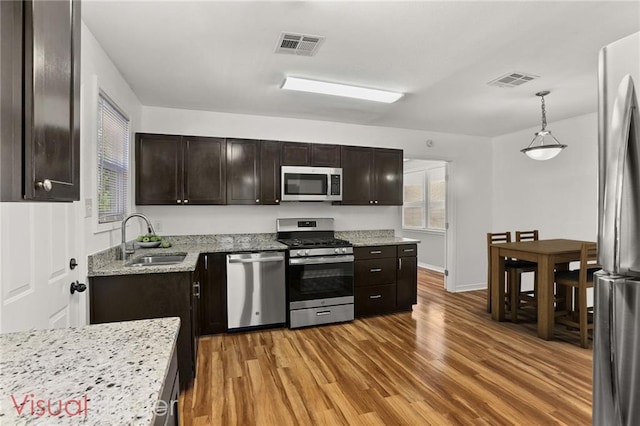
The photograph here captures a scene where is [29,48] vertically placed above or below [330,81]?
below

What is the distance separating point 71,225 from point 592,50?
3793mm

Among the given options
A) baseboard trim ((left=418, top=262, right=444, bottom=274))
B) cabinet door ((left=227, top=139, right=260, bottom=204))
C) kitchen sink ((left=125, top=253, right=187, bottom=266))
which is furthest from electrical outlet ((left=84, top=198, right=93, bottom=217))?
baseboard trim ((left=418, top=262, right=444, bottom=274))

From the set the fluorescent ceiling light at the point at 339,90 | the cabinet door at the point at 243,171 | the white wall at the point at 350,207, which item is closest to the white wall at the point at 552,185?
the white wall at the point at 350,207

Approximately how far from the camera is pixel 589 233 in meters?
4.21

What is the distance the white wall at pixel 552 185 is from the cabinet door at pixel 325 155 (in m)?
2.97

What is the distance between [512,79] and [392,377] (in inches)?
111

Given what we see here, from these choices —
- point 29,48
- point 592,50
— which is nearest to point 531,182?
point 592,50

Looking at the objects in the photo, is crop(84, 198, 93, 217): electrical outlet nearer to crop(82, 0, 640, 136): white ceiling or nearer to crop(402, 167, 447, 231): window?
crop(82, 0, 640, 136): white ceiling

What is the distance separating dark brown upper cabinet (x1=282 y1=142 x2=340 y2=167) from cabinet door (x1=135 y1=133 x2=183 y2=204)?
1221 millimetres

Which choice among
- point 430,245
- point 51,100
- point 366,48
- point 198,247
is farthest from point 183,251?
point 430,245

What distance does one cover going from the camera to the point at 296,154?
13.3 feet

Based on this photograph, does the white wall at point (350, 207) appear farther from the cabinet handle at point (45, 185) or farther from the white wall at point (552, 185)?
the cabinet handle at point (45, 185)

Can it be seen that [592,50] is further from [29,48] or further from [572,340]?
[29,48]

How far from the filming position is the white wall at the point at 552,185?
13.8 ft
